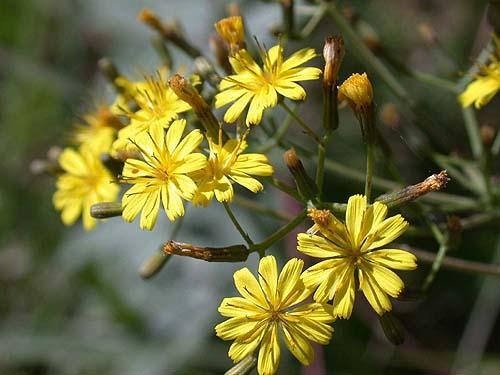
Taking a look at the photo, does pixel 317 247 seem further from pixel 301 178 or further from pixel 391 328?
pixel 391 328

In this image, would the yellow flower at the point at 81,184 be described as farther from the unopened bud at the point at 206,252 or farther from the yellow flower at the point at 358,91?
the yellow flower at the point at 358,91

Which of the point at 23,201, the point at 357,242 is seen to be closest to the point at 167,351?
the point at 23,201

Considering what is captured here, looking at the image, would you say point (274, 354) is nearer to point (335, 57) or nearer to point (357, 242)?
point (357, 242)

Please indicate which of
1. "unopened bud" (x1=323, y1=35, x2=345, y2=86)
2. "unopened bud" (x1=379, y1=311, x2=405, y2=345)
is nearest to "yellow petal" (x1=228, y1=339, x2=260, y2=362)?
"unopened bud" (x1=379, y1=311, x2=405, y2=345)

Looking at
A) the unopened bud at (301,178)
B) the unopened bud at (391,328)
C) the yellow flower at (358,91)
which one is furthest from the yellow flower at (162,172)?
the unopened bud at (391,328)

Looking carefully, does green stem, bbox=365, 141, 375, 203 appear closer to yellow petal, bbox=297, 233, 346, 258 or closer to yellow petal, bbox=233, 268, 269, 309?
yellow petal, bbox=297, 233, 346, 258
